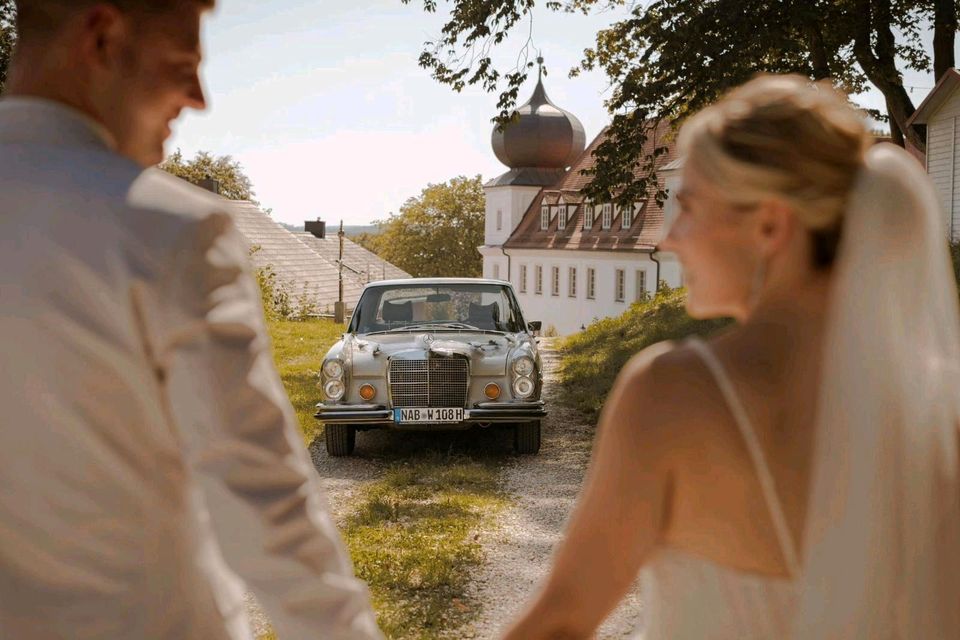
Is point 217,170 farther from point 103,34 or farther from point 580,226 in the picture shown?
point 103,34

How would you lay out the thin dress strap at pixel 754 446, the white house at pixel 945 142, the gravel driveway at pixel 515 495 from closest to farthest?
the thin dress strap at pixel 754 446 < the gravel driveway at pixel 515 495 < the white house at pixel 945 142

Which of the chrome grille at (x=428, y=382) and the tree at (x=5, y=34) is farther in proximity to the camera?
the tree at (x=5, y=34)

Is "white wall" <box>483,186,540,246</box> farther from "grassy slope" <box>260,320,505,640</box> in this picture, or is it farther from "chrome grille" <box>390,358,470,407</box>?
"chrome grille" <box>390,358,470,407</box>

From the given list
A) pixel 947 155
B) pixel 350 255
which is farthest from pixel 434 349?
pixel 350 255

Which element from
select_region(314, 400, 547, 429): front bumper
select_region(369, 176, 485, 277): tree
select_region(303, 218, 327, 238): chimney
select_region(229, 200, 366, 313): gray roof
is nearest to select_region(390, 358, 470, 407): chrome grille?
select_region(314, 400, 547, 429): front bumper

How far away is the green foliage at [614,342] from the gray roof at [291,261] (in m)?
16.8

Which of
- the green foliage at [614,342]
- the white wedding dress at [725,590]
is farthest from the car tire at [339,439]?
the white wedding dress at [725,590]

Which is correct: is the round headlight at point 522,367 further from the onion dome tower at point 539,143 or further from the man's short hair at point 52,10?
the onion dome tower at point 539,143

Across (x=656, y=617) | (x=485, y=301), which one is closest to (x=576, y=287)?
(x=485, y=301)

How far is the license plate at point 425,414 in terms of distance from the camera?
10258mm

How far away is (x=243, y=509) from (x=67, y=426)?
25 cm

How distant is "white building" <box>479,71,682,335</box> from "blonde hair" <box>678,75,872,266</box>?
5182 cm

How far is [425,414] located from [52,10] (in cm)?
883

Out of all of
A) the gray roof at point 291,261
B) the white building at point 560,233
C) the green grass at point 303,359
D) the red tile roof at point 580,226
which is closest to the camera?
the green grass at point 303,359
